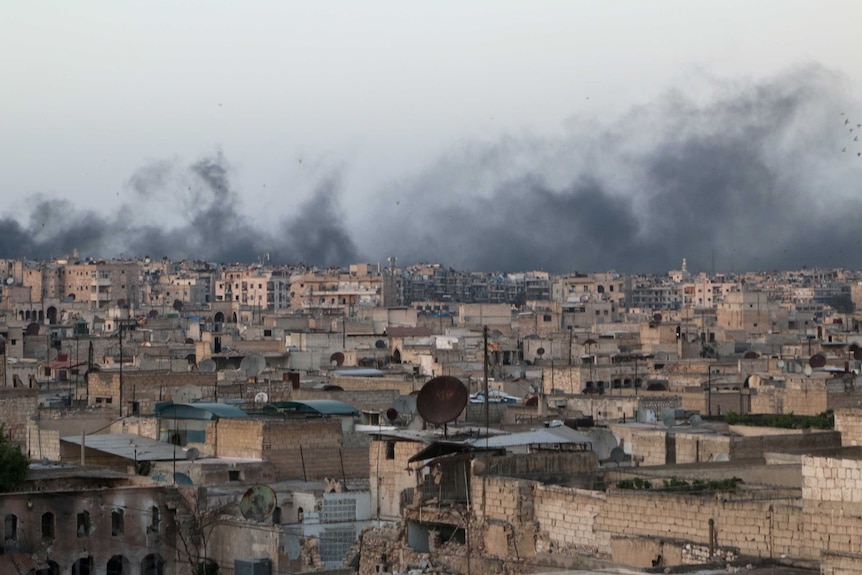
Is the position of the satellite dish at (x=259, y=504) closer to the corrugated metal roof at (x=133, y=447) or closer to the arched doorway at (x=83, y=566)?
the arched doorway at (x=83, y=566)

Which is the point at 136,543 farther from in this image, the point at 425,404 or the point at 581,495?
the point at 581,495

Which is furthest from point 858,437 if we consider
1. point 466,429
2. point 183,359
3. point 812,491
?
point 183,359

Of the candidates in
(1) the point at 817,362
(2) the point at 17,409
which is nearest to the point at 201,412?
(2) the point at 17,409

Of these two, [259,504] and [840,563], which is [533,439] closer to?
[259,504]

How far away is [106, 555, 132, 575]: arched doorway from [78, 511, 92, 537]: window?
0.50m

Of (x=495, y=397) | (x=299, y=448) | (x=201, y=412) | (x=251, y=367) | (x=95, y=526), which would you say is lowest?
(x=95, y=526)

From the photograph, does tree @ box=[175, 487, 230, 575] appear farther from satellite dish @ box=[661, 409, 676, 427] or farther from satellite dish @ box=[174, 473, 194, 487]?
satellite dish @ box=[661, 409, 676, 427]

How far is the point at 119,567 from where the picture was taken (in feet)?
72.4

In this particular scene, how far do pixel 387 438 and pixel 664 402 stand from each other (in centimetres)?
1159

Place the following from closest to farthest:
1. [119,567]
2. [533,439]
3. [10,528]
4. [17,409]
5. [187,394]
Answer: [10,528]
[119,567]
[533,439]
[187,394]
[17,409]

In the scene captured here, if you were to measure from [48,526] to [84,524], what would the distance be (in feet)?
1.35

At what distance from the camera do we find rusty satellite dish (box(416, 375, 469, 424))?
2220 cm

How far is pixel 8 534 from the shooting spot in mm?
21328

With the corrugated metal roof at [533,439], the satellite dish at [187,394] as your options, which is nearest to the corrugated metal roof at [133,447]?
the satellite dish at [187,394]
